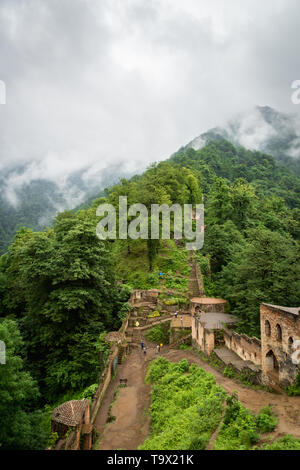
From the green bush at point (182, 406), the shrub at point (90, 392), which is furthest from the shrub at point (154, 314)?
the shrub at point (90, 392)

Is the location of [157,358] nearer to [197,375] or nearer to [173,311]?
[197,375]

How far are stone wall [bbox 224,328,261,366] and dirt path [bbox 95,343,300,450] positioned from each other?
208 centimetres

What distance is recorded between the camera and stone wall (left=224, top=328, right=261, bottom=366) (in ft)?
59.5

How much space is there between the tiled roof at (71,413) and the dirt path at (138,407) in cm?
152

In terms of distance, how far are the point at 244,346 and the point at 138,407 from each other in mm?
7561

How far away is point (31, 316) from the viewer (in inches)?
924

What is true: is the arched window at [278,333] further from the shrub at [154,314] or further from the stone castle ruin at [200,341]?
the shrub at [154,314]

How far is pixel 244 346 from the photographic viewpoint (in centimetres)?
1964

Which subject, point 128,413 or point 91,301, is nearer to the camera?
point 128,413

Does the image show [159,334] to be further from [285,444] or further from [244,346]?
[285,444]

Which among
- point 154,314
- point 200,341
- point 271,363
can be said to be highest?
point 154,314

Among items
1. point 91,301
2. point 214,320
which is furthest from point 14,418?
point 214,320

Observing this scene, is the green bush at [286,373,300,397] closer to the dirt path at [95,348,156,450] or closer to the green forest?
the green forest

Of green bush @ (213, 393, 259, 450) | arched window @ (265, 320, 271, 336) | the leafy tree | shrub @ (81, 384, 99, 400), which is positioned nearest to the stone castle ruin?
arched window @ (265, 320, 271, 336)
